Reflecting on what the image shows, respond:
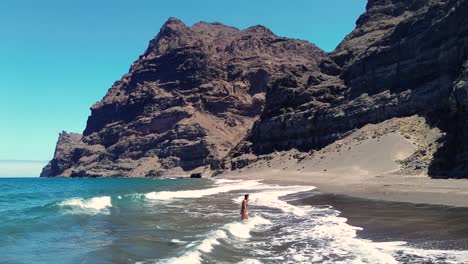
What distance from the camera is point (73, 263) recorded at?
45.6 ft

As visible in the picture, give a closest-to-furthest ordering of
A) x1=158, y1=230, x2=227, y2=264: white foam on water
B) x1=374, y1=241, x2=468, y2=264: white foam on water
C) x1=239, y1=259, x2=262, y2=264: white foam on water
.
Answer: x1=374, y1=241, x2=468, y2=264: white foam on water → x1=239, y1=259, x2=262, y2=264: white foam on water → x1=158, y1=230, x2=227, y2=264: white foam on water

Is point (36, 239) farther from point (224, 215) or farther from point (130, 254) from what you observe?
point (224, 215)

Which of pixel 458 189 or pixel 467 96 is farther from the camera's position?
pixel 467 96

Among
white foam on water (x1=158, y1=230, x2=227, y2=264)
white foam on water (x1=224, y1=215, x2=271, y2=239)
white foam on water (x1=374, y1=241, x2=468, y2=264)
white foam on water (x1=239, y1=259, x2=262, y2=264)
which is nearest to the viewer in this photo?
white foam on water (x1=374, y1=241, x2=468, y2=264)

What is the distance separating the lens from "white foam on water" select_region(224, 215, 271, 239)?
19013 mm

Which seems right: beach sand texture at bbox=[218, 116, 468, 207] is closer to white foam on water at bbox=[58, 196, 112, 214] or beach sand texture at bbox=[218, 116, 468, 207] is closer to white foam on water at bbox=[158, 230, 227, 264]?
white foam on water at bbox=[158, 230, 227, 264]

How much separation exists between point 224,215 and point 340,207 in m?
7.35

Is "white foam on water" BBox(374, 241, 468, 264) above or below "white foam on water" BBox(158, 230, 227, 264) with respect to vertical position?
above

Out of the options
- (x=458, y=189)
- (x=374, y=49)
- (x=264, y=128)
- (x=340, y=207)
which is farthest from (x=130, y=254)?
(x=264, y=128)

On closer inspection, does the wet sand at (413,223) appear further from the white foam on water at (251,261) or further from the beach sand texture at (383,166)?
the white foam on water at (251,261)

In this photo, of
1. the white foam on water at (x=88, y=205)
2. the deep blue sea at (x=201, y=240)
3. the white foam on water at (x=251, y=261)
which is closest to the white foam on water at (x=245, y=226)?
the deep blue sea at (x=201, y=240)

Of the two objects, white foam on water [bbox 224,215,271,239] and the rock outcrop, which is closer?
white foam on water [bbox 224,215,271,239]

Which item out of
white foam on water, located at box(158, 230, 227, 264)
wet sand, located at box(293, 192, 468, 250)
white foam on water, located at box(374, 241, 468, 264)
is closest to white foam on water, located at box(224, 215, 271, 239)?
A: white foam on water, located at box(158, 230, 227, 264)

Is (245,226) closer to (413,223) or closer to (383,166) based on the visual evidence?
(413,223)
